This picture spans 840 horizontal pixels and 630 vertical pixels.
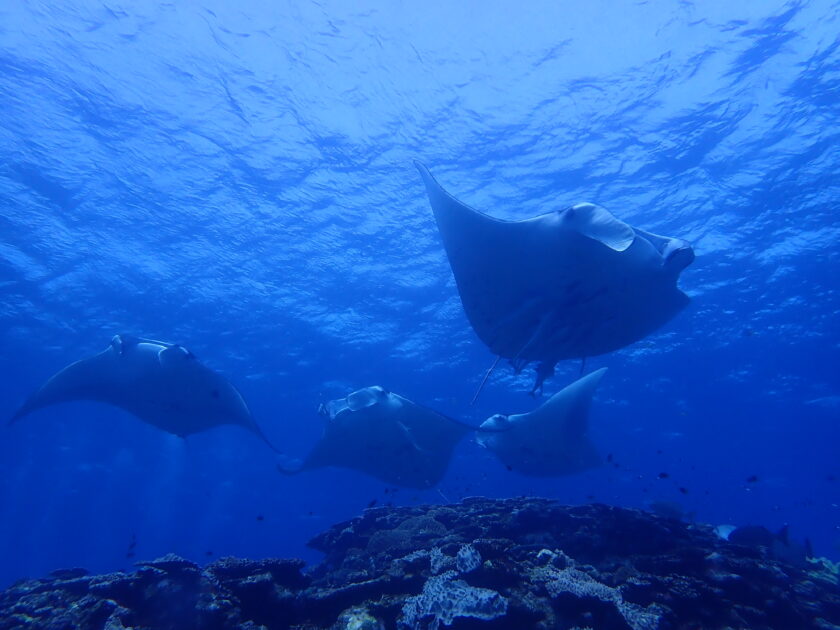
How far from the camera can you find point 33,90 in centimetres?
1276

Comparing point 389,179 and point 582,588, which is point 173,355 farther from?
point 389,179

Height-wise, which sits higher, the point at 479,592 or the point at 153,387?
the point at 153,387

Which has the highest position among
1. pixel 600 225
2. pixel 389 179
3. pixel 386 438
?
pixel 389 179

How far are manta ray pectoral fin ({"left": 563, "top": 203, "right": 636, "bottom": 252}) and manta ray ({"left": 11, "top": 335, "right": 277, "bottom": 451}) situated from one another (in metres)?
7.13

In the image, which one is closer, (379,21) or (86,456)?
(379,21)

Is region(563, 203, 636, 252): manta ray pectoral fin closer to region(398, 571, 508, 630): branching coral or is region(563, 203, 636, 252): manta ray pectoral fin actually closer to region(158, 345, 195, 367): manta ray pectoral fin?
region(398, 571, 508, 630): branching coral

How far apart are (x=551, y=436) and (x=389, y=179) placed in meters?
9.46

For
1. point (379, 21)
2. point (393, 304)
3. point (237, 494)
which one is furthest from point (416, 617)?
point (237, 494)

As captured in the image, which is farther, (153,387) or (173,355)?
(153,387)

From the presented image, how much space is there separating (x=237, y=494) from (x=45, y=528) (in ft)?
79.5

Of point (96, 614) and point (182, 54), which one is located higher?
point (182, 54)

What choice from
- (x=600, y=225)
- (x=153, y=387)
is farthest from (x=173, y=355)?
(x=600, y=225)

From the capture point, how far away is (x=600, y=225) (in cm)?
549

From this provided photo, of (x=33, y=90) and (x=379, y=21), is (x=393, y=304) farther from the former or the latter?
(x=33, y=90)
